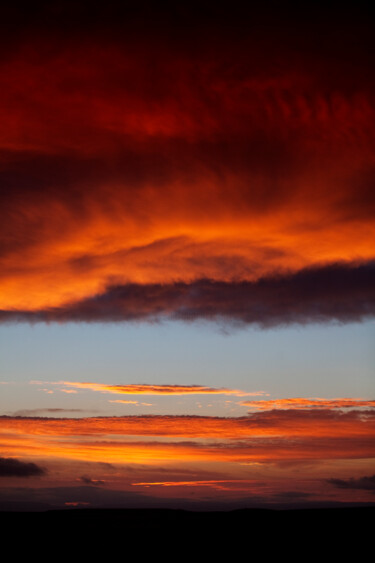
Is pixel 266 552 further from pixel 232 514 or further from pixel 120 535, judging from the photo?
pixel 232 514

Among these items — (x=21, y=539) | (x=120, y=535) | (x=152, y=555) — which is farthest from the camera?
(x=120, y=535)

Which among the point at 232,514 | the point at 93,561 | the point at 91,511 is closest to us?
the point at 93,561

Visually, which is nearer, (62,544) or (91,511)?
(62,544)

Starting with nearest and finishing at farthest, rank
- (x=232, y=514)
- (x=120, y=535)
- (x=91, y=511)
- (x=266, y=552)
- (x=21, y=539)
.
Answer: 1. (x=266, y=552)
2. (x=21, y=539)
3. (x=120, y=535)
4. (x=232, y=514)
5. (x=91, y=511)

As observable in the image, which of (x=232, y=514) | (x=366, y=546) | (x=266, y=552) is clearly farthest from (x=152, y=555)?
(x=232, y=514)

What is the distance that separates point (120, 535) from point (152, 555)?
15457mm

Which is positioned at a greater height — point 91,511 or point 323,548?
point 323,548

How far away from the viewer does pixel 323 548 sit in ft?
144

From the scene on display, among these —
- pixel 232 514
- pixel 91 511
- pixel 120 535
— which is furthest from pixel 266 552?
pixel 91 511

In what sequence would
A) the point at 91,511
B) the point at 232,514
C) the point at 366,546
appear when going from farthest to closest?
the point at 91,511
the point at 232,514
the point at 366,546

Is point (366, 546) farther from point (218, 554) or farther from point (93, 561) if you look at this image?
point (93, 561)

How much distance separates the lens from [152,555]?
130 ft

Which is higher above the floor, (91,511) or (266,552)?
(266,552)

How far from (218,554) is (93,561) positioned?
9481 millimetres
